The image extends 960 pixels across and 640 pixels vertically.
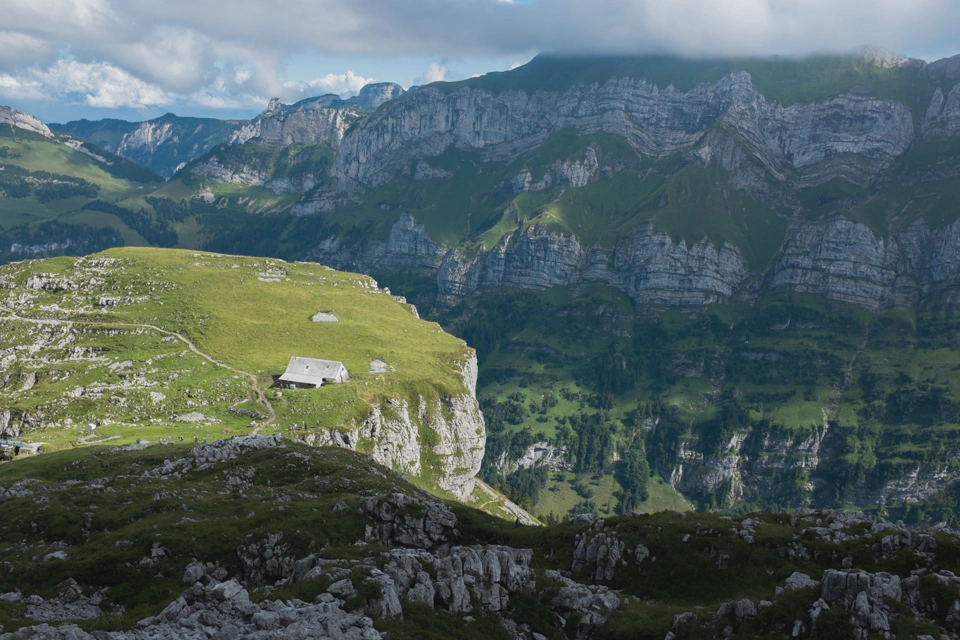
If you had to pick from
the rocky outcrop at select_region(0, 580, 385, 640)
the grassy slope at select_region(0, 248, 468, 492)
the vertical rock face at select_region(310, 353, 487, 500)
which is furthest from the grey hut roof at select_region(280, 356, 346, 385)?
the rocky outcrop at select_region(0, 580, 385, 640)

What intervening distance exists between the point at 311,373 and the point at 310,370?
0.90 meters

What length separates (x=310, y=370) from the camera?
156375 mm

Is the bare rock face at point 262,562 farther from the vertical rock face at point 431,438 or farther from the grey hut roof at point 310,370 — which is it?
the grey hut roof at point 310,370

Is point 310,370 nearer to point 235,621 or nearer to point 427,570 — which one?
point 427,570

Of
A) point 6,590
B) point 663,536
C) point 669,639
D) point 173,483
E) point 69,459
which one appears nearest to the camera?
point 669,639

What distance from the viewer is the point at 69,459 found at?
87.9 m

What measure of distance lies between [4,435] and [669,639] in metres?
121

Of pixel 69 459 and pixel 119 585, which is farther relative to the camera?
pixel 69 459

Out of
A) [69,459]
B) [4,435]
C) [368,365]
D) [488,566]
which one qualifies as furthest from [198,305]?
[488,566]

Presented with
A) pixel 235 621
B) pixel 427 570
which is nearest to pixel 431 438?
pixel 427 570

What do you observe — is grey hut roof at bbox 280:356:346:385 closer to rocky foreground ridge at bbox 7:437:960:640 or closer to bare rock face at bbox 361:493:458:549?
rocky foreground ridge at bbox 7:437:960:640

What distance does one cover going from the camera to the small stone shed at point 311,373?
152 metres

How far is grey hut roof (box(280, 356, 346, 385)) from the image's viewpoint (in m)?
153

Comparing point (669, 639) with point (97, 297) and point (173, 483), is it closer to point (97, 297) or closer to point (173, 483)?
point (173, 483)
